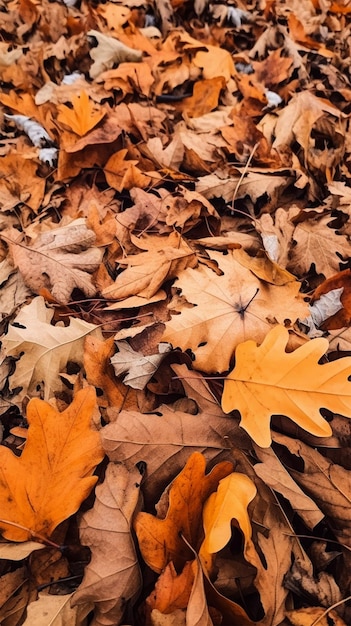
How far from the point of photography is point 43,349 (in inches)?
49.7

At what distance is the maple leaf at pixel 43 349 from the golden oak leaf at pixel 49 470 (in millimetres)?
Answer: 174

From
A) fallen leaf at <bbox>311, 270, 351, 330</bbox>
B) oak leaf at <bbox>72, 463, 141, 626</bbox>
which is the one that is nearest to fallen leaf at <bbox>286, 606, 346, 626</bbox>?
oak leaf at <bbox>72, 463, 141, 626</bbox>

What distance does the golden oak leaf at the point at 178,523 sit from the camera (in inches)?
37.7

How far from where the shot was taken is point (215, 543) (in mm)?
891

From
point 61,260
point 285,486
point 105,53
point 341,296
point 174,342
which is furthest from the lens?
point 105,53

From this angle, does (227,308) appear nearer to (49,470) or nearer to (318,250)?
(318,250)

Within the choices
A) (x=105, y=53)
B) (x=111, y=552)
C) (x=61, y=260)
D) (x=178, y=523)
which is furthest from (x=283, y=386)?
(x=105, y=53)

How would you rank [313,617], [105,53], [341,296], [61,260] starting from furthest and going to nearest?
[105,53] < [61,260] < [341,296] < [313,617]

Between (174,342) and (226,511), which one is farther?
(174,342)

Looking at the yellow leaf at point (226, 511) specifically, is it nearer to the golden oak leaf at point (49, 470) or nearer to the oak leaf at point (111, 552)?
the oak leaf at point (111, 552)

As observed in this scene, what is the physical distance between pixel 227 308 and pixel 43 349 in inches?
21.1

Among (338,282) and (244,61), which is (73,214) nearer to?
(338,282)

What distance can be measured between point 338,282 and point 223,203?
0.56m

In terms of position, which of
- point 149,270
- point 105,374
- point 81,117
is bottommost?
point 105,374
